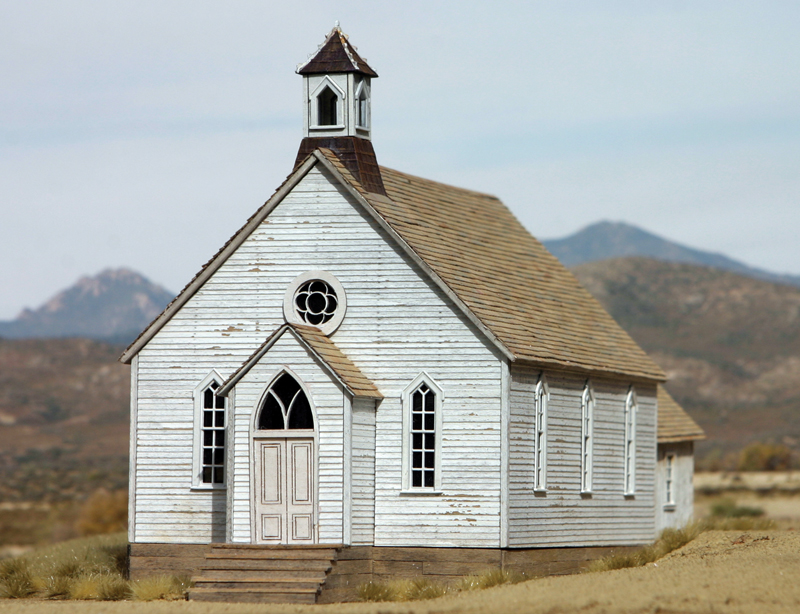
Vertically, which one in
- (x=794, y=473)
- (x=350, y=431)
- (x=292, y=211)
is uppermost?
(x=292, y=211)

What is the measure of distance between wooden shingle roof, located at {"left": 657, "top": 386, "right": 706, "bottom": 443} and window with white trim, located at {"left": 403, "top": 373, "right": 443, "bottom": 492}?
397 inches

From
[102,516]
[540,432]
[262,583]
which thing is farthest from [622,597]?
[102,516]

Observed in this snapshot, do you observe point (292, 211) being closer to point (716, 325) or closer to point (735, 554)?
point (735, 554)

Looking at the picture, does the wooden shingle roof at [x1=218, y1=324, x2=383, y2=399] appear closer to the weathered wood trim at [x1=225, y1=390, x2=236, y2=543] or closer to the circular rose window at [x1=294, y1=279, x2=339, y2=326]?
the weathered wood trim at [x1=225, y1=390, x2=236, y2=543]

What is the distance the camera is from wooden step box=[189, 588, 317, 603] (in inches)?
831

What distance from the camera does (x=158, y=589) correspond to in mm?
22438

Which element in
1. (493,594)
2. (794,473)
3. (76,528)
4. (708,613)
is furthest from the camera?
(794,473)

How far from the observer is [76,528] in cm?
4597

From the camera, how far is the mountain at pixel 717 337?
9981 cm

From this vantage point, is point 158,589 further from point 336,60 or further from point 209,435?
point 336,60

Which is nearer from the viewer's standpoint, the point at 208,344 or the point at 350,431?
the point at 350,431

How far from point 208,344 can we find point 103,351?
110338 mm

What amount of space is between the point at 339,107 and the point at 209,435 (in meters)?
6.90

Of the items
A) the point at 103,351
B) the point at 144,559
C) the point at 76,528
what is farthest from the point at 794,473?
the point at 103,351
